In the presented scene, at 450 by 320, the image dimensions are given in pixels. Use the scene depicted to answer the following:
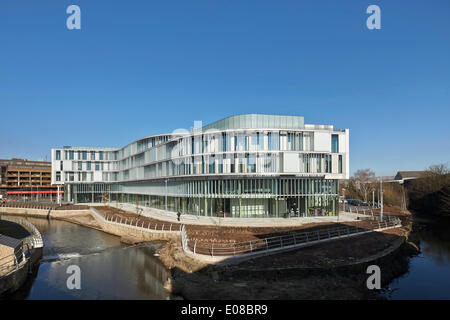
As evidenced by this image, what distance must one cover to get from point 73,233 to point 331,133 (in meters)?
42.3

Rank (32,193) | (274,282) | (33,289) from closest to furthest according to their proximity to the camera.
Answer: (274,282) → (33,289) → (32,193)

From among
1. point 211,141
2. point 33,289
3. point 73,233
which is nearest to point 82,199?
point 73,233

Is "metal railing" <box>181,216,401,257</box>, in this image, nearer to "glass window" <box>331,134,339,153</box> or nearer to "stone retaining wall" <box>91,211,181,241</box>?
"stone retaining wall" <box>91,211,181,241</box>

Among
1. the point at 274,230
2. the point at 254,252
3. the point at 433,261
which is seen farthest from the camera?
the point at 274,230

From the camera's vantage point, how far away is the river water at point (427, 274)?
65.7 feet

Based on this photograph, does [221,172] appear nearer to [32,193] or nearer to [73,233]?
[73,233]

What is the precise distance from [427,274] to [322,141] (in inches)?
899

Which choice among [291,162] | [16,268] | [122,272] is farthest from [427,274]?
[16,268]

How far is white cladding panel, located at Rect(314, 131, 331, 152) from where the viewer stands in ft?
141

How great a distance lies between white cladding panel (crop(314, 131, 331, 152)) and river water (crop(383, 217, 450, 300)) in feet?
54.9

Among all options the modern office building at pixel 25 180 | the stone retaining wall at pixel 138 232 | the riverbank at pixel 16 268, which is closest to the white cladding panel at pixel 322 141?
the stone retaining wall at pixel 138 232

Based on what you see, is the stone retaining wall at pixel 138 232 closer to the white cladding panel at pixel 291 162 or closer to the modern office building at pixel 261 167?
the modern office building at pixel 261 167

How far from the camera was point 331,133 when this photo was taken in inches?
1748
